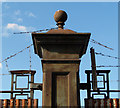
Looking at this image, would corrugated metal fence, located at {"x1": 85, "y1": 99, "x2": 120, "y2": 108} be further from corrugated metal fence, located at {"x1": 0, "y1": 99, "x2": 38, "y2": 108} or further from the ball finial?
the ball finial

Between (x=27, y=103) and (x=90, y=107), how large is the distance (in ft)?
4.85

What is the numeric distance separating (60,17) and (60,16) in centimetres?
2

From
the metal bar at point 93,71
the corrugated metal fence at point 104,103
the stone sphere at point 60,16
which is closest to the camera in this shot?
the corrugated metal fence at point 104,103

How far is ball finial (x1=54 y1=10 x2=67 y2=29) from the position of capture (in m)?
5.61

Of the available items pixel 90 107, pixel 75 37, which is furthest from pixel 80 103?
pixel 75 37

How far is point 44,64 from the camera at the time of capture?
5133mm

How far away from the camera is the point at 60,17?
5625 millimetres

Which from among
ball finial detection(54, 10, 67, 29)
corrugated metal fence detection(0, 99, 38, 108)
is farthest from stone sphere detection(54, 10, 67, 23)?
corrugated metal fence detection(0, 99, 38, 108)

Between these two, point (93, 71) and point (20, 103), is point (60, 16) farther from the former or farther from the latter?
point (20, 103)

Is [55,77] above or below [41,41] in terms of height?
below

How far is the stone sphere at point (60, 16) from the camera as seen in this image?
5.61 m

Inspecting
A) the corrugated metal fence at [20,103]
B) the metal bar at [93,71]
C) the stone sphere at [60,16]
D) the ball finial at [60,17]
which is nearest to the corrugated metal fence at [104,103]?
the metal bar at [93,71]

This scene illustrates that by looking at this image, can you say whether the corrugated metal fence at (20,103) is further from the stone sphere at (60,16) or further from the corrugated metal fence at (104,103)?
the stone sphere at (60,16)

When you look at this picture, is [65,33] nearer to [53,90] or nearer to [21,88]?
[53,90]
